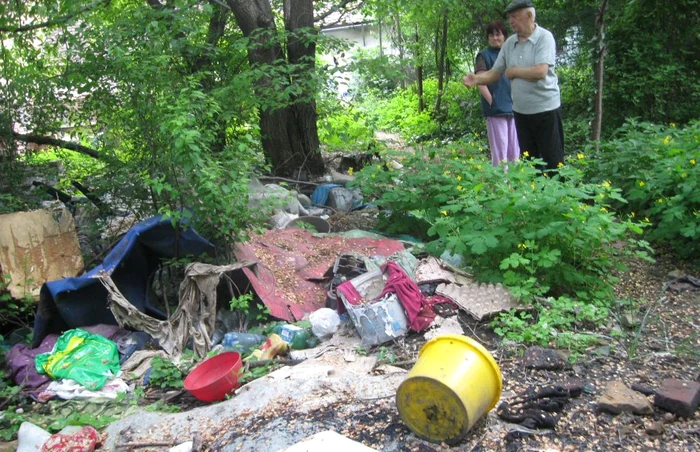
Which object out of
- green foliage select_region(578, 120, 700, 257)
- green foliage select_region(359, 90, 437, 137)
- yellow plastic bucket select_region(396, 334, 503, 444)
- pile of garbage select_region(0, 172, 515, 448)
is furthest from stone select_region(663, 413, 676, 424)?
green foliage select_region(359, 90, 437, 137)

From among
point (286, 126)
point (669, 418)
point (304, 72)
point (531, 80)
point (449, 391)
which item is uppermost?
point (304, 72)

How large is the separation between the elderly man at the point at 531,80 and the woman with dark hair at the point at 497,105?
49 cm

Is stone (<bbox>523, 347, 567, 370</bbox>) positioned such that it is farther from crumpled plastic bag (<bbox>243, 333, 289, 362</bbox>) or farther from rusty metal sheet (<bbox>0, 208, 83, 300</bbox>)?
rusty metal sheet (<bbox>0, 208, 83, 300</bbox>)

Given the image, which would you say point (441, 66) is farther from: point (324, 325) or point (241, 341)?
point (241, 341)

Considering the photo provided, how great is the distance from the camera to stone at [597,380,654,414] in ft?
10.7

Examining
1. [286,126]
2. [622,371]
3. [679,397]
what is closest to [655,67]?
[286,126]

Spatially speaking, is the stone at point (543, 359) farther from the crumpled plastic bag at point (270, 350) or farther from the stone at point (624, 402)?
the crumpled plastic bag at point (270, 350)

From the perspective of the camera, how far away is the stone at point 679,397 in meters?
3.21

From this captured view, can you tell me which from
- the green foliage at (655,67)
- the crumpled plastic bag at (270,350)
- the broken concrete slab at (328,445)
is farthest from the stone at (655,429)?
the green foliage at (655,67)

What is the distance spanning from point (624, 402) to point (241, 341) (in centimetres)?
268

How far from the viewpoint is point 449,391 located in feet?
9.71

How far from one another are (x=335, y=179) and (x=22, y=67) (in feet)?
13.6

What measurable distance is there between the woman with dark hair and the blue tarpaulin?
3.27 metres

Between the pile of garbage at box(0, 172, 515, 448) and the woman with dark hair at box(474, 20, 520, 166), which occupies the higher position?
the woman with dark hair at box(474, 20, 520, 166)
